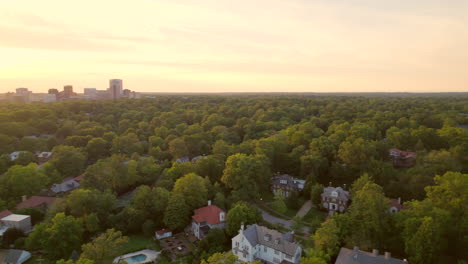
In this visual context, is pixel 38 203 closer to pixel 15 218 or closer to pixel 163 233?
pixel 15 218

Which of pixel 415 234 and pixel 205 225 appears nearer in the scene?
pixel 415 234

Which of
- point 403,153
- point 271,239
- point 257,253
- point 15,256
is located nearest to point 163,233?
point 257,253

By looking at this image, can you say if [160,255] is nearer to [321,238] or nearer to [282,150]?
[321,238]

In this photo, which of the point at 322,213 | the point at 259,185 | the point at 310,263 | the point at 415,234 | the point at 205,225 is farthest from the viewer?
the point at 259,185

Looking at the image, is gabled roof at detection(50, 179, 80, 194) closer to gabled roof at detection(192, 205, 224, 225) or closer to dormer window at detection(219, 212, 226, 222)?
gabled roof at detection(192, 205, 224, 225)

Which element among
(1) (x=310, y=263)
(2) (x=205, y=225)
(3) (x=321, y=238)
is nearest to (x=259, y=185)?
(2) (x=205, y=225)

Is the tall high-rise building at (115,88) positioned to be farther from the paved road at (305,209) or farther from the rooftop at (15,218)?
the paved road at (305,209)

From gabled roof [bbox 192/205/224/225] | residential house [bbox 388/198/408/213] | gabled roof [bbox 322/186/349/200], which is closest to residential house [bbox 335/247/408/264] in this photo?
residential house [bbox 388/198/408/213]
